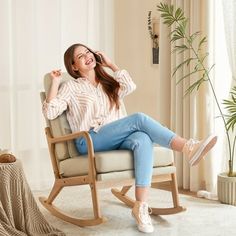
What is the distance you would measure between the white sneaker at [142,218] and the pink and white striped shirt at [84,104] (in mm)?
538

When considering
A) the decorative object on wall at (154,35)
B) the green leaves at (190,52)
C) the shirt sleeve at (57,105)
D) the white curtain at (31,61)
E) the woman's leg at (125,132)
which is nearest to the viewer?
the woman's leg at (125,132)

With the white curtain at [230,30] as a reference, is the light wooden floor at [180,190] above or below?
below

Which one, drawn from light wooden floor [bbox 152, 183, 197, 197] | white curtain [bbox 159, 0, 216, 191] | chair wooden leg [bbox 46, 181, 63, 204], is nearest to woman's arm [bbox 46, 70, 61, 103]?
chair wooden leg [bbox 46, 181, 63, 204]

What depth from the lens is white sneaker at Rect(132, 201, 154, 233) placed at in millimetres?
2760

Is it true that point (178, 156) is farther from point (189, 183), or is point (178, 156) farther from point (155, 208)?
point (155, 208)

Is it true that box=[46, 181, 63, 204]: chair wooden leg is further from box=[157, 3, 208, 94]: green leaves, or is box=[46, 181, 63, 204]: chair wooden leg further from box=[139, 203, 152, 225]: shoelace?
box=[157, 3, 208, 94]: green leaves

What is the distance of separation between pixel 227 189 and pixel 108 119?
0.99m

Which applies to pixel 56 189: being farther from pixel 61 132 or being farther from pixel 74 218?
pixel 61 132

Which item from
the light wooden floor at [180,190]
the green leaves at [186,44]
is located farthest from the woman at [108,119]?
the light wooden floor at [180,190]

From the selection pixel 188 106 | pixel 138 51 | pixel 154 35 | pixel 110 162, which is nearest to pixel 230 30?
pixel 188 106

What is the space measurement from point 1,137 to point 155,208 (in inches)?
59.8

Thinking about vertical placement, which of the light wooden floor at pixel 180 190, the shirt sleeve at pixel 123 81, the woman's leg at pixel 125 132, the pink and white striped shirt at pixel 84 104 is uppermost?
the shirt sleeve at pixel 123 81

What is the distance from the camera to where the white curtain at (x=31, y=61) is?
13.1 ft

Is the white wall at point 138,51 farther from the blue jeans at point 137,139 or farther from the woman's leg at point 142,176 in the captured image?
the woman's leg at point 142,176
